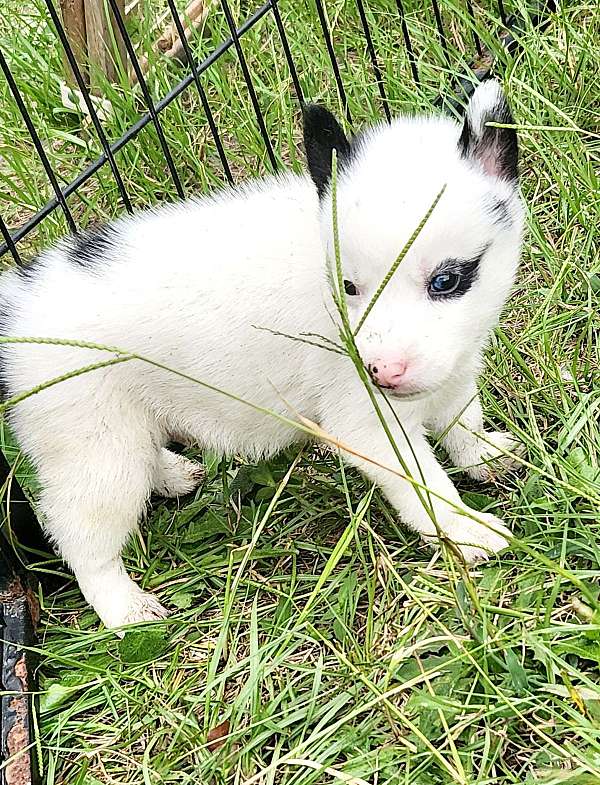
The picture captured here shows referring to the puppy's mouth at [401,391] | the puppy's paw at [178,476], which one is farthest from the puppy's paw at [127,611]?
the puppy's mouth at [401,391]

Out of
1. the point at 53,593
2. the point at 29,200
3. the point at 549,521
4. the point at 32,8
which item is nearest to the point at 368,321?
the point at 549,521

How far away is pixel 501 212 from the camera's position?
2537mm

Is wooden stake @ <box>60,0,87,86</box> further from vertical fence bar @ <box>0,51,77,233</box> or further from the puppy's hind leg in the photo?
the puppy's hind leg

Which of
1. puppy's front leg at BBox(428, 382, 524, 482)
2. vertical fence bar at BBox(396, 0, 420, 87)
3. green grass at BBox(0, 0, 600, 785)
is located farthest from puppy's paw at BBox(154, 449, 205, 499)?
vertical fence bar at BBox(396, 0, 420, 87)

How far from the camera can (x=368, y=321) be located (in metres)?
2.33

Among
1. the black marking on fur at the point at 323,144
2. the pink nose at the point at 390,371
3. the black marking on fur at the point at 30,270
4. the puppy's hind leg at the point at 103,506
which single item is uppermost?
the black marking on fur at the point at 323,144

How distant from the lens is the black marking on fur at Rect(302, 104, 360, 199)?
2.57m

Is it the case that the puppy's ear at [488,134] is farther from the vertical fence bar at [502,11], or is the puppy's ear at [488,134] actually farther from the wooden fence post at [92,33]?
the wooden fence post at [92,33]

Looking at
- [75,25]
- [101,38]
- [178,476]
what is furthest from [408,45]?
[178,476]

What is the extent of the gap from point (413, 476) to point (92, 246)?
110 centimetres

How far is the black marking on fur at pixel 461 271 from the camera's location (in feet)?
7.75

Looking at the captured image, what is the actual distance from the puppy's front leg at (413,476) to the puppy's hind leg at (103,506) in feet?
1.83

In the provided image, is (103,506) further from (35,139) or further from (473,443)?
(35,139)

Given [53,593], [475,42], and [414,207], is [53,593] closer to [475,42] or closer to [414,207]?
[414,207]
